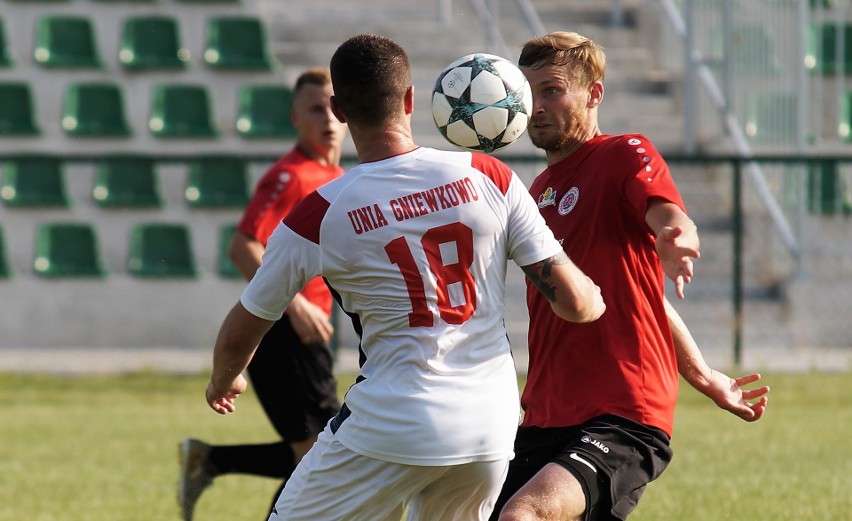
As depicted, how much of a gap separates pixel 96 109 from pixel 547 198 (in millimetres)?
12287

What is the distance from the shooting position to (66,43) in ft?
53.3

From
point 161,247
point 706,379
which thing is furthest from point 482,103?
Answer: point 161,247

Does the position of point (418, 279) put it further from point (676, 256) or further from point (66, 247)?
point (66, 247)

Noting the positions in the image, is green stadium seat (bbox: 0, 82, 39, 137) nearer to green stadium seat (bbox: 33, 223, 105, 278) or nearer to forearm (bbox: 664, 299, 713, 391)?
green stadium seat (bbox: 33, 223, 105, 278)

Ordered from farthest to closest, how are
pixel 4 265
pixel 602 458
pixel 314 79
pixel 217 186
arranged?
pixel 217 186 < pixel 4 265 < pixel 314 79 < pixel 602 458

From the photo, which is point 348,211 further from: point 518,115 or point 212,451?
point 212,451

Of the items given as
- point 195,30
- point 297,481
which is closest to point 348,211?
point 297,481

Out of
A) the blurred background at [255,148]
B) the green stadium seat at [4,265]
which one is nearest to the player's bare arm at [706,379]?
the blurred background at [255,148]

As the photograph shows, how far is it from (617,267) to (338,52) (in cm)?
124

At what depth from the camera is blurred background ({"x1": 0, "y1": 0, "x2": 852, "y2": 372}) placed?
46.2 ft

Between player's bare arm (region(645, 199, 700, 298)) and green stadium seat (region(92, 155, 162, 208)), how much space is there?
11.7 meters

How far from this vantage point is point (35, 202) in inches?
595

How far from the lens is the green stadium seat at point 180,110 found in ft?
51.7

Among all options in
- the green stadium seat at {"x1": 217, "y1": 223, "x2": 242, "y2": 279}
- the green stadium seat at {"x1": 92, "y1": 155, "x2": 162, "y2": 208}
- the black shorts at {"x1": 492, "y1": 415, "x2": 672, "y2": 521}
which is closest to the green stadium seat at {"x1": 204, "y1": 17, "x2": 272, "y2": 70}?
the green stadium seat at {"x1": 92, "y1": 155, "x2": 162, "y2": 208}
